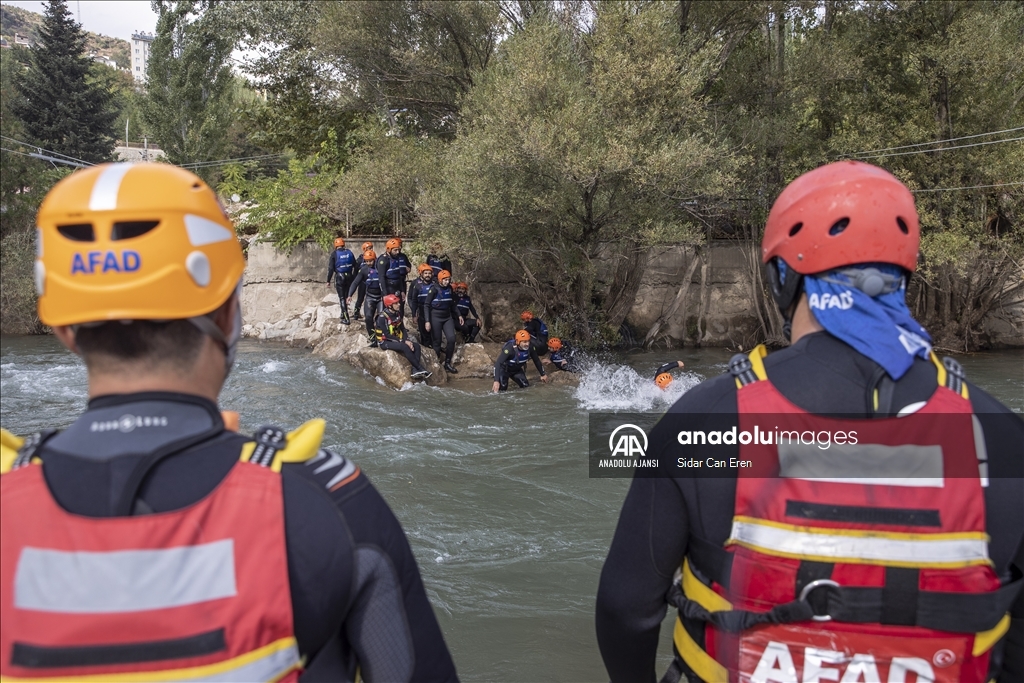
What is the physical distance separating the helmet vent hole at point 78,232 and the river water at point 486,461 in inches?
138

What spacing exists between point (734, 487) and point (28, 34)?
192666 mm

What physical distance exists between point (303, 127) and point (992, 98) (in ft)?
60.3

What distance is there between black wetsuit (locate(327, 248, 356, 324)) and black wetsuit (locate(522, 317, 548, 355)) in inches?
176

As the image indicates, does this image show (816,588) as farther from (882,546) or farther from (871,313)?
(871,313)

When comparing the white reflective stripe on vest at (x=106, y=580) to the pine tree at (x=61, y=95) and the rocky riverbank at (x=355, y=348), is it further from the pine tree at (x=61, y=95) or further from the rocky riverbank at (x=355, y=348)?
the pine tree at (x=61, y=95)

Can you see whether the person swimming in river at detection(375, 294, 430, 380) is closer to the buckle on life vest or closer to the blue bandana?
the blue bandana

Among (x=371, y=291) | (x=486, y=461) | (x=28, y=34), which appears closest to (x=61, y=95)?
(x=371, y=291)

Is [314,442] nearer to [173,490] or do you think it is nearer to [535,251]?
[173,490]

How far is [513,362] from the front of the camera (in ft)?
42.2

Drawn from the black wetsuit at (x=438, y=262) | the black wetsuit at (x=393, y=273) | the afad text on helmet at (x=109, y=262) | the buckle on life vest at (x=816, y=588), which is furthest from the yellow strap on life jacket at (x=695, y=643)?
the black wetsuit at (x=438, y=262)

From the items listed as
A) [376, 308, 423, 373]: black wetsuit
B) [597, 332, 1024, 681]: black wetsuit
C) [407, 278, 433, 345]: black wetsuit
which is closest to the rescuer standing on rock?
[407, 278, 433, 345]: black wetsuit

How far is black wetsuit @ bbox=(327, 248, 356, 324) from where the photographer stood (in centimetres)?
1678

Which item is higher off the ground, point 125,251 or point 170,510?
point 125,251

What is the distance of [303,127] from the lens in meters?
24.8
